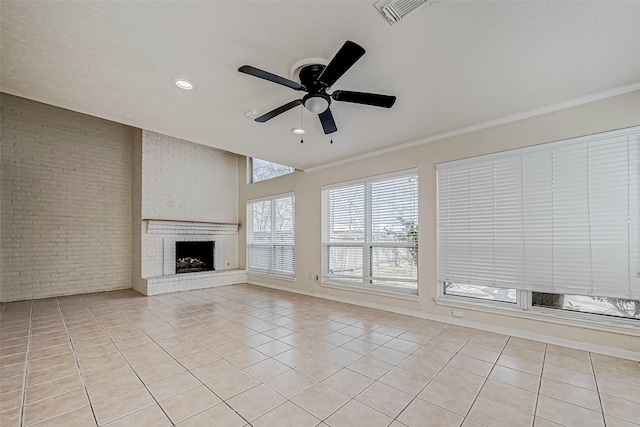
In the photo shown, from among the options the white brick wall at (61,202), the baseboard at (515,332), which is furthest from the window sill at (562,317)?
the white brick wall at (61,202)

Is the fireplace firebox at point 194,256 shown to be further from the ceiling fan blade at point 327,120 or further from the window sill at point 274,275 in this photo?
the ceiling fan blade at point 327,120

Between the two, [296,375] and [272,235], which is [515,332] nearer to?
[296,375]

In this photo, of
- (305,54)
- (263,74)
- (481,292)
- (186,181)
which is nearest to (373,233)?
(481,292)

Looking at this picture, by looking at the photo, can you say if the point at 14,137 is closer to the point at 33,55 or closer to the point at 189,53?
the point at 33,55

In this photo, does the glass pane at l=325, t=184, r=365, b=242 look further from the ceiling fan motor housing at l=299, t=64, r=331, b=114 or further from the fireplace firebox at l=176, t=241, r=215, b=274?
the fireplace firebox at l=176, t=241, r=215, b=274

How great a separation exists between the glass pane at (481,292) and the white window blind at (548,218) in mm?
146

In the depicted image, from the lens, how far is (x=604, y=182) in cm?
281

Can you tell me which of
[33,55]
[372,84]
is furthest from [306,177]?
[33,55]

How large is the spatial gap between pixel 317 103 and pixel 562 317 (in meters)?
3.38

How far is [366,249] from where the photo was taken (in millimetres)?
4730

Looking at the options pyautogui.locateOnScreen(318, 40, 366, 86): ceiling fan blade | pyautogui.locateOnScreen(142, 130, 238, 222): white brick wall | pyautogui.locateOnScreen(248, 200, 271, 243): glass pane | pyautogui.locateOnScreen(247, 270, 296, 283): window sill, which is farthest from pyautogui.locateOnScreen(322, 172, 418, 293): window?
pyautogui.locateOnScreen(142, 130, 238, 222): white brick wall

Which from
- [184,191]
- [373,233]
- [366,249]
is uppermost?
[184,191]

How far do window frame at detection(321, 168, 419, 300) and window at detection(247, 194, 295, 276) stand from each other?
94 centimetres

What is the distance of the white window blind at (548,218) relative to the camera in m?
2.72
